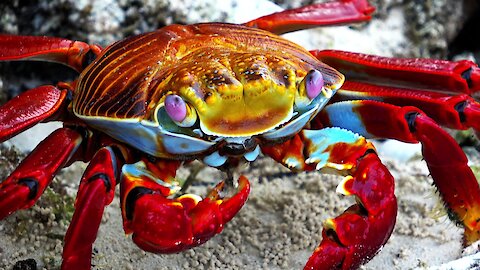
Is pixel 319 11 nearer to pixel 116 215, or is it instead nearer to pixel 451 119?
pixel 451 119

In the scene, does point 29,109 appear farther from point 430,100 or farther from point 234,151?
point 430,100

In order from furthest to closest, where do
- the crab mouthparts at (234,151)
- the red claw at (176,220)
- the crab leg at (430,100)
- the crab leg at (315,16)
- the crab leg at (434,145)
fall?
1. the crab leg at (315,16)
2. the crab leg at (430,100)
3. the crab leg at (434,145)
4. the crab mouthparts at (234,151)
5. the red claw at (176,220)

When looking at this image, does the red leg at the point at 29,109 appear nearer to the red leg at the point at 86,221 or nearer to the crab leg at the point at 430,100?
the red leg at the point at 86,221

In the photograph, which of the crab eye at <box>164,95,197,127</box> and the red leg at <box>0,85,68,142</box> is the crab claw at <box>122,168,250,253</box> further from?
the red leg at <box>0,85,68,142</box>

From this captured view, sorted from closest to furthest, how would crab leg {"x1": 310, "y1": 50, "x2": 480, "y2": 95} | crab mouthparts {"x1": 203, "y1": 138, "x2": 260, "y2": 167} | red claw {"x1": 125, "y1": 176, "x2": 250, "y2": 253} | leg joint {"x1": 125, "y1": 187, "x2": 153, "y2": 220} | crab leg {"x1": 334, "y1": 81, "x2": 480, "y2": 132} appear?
red claw {"x1": 125, "y1": 176, "x2": 250, "y2": 253} → leg joint {"x1": 125, "y1": 187, "x2": 153, "y2": 220} → crab mouthparts {"x1": 203, "y1": 138, "x2": 260, "y2": 167} → crab leg {"x1": 334, "y1": 81, "x2": 480, "y2": 132} → crab leg {"x1": 310, "y1": 50, "x2": 480, "y2": 95}

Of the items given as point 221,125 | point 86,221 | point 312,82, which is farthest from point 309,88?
point 86,221

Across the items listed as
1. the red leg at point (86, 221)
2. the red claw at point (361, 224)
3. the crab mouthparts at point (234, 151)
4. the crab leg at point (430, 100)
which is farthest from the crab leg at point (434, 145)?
the red leg at point (86, 221)

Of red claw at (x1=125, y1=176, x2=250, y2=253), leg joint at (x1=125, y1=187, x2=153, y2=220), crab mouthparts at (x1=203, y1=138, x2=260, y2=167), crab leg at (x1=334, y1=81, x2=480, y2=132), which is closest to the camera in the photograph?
red claw at (x1=125, y1=176, x2=250, y2=253)

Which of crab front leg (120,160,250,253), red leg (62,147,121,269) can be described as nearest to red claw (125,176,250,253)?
crab front leg (120,160,250,253)
